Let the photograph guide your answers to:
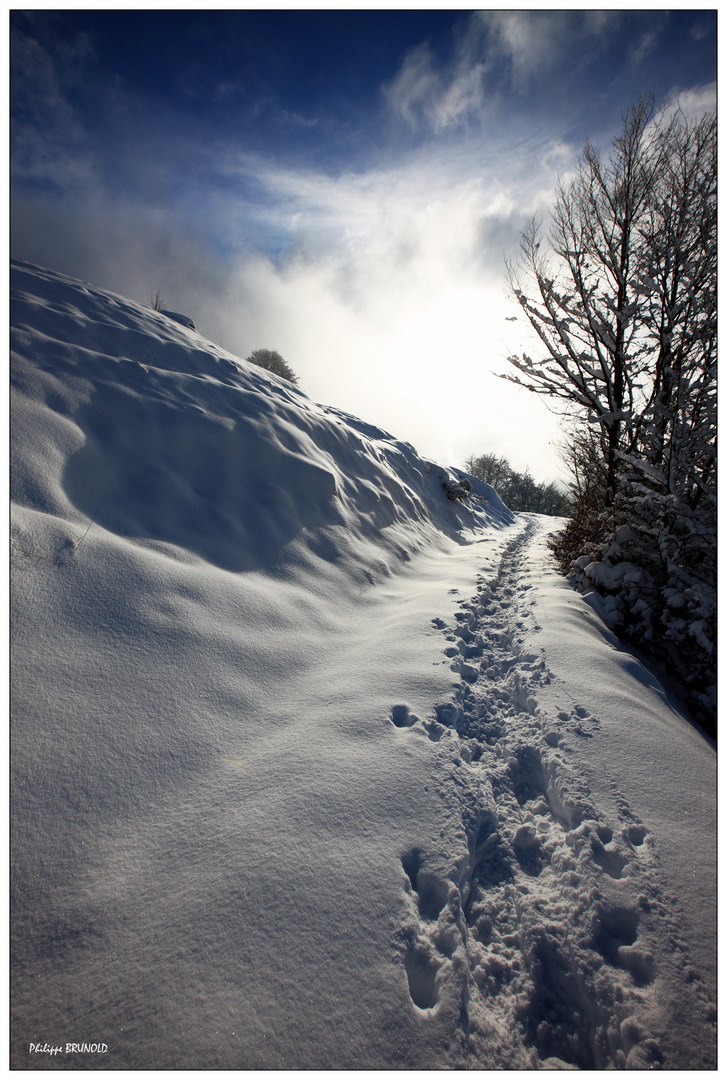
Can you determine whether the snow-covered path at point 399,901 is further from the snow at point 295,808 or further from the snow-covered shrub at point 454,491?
the snow-covered shrub at point 454,491

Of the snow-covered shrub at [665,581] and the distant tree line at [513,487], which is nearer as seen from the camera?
the snow-covered shrub at [665,581]

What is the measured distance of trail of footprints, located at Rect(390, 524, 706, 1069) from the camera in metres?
1.33

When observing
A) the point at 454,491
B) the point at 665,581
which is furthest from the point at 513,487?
the point at 665,581

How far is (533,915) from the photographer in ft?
5.41

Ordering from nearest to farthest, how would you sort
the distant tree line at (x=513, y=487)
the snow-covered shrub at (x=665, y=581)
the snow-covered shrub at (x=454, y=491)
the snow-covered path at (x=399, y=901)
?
the snow-covered path at (x=399, y=901), the snow-covered shrub at (x=665, y=581), the snow-covered shrub at (x=454, y=491), the distant tree line at (x=513, y=487)

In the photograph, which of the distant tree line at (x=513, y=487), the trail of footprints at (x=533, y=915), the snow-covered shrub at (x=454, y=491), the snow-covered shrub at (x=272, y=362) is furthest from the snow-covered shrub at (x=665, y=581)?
the distant tree line at (x=513, y=487)

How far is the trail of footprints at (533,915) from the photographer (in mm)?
1326

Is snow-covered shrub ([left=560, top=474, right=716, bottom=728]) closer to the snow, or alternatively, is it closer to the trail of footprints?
the snow

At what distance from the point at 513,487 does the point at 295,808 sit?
42.2 meters

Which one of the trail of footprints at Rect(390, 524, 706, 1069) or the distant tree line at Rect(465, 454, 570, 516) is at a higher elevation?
the distant tree line at Rect(465, 454, 570, 516)

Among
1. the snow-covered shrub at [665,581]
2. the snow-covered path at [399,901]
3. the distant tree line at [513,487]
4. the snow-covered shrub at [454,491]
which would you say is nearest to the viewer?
the snow-covered path at [399,901]

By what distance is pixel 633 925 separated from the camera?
5.10 feet

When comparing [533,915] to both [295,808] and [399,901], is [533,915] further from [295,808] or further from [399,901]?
[295,808]

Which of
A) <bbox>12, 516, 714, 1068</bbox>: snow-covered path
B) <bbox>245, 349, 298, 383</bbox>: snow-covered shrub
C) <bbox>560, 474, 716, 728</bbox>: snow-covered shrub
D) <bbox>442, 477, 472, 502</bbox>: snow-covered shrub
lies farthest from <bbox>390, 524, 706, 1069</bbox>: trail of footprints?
<bbox>245, 349, 298, 383</bbox>: snow-covered shrub
